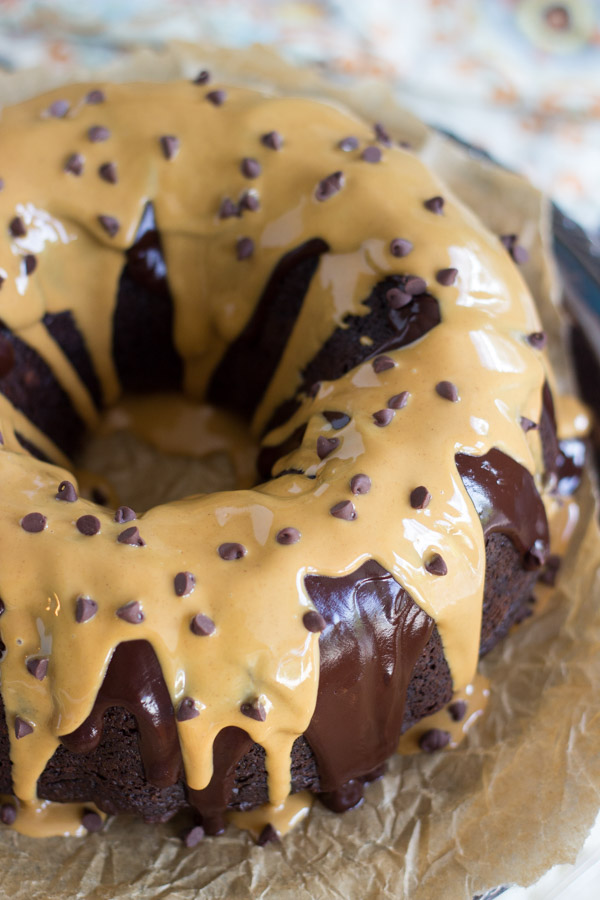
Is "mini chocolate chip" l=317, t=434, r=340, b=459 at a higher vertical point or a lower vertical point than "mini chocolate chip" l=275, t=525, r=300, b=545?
higher

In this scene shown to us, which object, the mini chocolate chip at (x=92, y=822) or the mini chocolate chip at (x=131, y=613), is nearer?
the mini chocolate chip at (x=131, y=613)

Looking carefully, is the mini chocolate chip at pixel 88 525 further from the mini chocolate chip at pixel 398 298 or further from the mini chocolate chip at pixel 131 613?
the mini chocolate chip at pixel 398 298

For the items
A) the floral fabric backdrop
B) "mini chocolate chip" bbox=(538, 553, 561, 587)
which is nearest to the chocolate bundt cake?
"mini chocolate chip" bbox=(538, 553, 561, 587)

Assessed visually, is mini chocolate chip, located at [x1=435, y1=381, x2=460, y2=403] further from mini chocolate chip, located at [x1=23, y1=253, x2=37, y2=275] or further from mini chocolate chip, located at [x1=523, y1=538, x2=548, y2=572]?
mini chocolate chip, located at [x1=23, y1=253, x2=37, y2=275]

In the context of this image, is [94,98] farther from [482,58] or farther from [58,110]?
[482,58]

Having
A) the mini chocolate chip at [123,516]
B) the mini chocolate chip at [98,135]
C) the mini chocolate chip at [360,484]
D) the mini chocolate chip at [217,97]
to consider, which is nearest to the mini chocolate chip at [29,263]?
the mini chocolate chip at [98,135]

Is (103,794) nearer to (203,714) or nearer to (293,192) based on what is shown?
(203,714)

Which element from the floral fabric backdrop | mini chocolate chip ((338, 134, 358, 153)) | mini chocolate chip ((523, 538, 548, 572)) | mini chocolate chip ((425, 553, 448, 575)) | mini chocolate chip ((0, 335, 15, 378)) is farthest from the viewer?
the floral fabric backdrop
